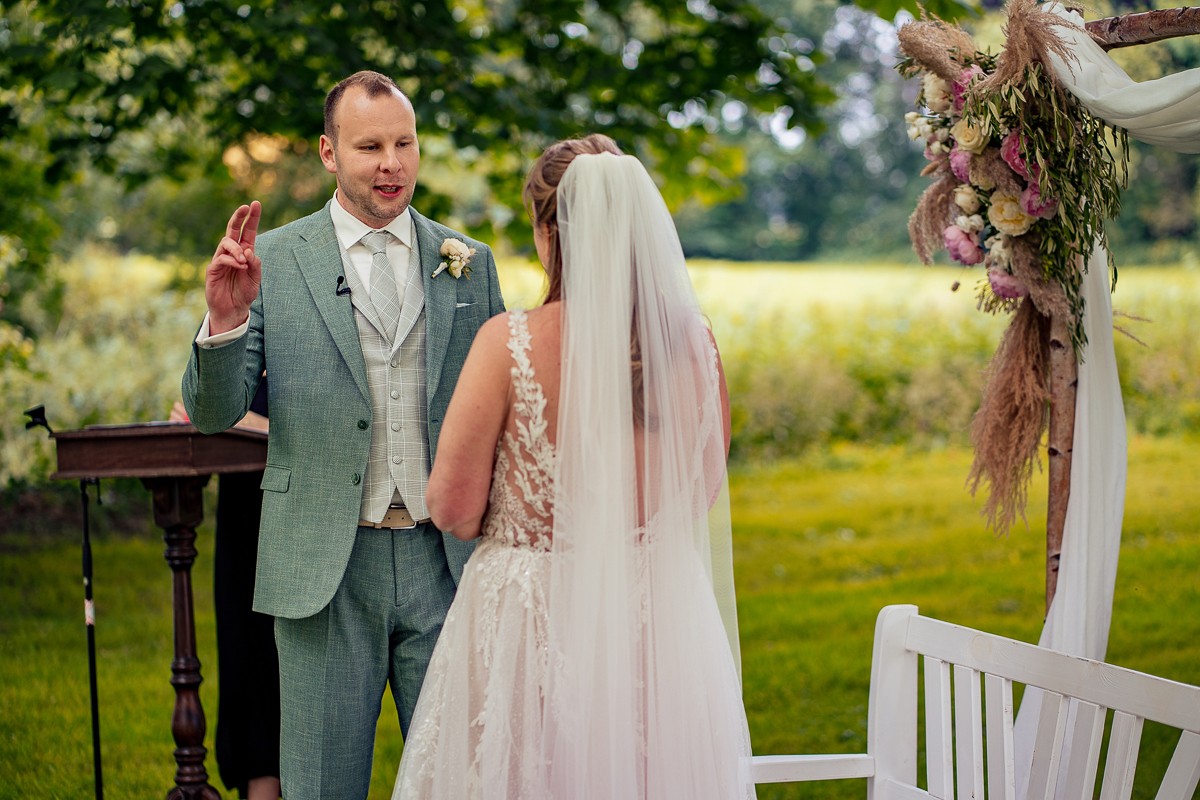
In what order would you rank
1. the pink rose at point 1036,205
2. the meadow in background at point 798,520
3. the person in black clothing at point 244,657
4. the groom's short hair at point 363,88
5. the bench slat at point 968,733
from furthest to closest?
the meadow in background at point 798,520, the person in black clothing at point 244,657, the pink rose at point 1036,205, the groom's short hair at point 363,88, the bench slat at point 968,733

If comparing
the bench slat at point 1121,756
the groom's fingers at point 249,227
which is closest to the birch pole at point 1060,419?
the bench slat at point 1121,756

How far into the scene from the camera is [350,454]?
2.72m

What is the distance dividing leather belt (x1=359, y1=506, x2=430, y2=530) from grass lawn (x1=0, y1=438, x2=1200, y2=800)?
226 cm

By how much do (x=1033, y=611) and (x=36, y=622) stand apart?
587cm

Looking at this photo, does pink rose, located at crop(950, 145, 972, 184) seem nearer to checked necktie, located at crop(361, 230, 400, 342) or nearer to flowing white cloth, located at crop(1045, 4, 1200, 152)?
flowing white cloth, located at crop(1045, 4, 1200, 152)

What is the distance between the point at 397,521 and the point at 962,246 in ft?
5.48

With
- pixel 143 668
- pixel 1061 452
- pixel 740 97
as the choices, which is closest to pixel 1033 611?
pixel 740 97

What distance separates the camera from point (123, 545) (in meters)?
8.47

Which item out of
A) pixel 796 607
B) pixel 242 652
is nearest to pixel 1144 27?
pixel 242 652

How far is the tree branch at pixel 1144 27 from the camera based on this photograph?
2855 mm

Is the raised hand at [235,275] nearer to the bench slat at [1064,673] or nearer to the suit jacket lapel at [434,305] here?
the suit jacket lapel at [434,305]

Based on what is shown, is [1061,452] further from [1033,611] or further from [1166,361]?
[1166,361]

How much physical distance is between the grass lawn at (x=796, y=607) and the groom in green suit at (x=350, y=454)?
2.06 meters

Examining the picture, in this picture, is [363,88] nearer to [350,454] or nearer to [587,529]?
[350,454]
